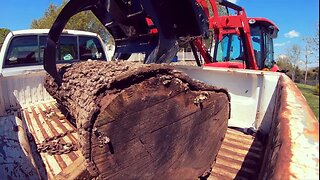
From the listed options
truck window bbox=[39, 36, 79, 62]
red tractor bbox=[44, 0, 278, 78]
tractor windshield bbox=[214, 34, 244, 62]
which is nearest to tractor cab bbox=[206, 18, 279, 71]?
tractor windshield bbox=[214, 34, 244, 62]

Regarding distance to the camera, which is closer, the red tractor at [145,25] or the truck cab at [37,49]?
the red tractor at [145,25]

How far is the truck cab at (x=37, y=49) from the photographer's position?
462 centimetres

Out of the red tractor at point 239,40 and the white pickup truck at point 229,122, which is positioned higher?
the red tractor at point 239,40

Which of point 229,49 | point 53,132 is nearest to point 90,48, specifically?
point 53,132

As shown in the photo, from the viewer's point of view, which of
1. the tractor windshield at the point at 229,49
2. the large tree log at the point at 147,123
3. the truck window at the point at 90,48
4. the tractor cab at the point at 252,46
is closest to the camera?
the large tree log at the point at 147,123

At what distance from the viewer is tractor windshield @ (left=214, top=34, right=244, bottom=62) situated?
20.5ft

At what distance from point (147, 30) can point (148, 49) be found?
0.33m

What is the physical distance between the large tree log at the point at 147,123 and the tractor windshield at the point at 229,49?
4068mm

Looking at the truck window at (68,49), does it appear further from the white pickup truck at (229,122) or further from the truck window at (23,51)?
the truck window at (23,51)

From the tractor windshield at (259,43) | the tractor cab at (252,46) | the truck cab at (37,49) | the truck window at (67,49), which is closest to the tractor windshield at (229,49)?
the tractor cab at (252,46)

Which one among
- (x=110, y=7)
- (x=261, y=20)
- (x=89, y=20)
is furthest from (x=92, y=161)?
(x=89, y=20)

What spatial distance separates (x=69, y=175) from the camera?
217cm

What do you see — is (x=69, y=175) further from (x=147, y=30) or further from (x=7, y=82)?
(x=7, y=82)

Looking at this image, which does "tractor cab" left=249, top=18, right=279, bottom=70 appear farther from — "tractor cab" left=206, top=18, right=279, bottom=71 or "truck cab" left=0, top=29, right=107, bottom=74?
"truck cab" left=0, top=29, right=107, bottom=74
